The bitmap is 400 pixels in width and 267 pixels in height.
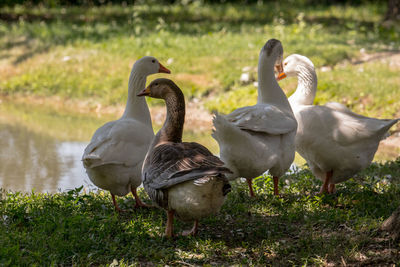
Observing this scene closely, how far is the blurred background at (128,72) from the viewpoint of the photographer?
29.0ft

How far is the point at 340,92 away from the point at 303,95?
13.8ft

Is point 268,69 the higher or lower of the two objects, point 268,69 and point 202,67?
the higher

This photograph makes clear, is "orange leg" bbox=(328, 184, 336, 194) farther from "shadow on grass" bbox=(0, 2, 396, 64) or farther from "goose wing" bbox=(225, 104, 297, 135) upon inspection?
"shadow on grass" bbox=(0, 2, 396, 64)

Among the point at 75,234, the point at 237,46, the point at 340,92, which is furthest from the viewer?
the point at 237,46

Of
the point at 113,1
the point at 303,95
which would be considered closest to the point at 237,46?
the point at 303,95

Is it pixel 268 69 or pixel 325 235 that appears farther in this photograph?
pixel 268 69

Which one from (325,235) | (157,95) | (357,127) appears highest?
(157,95)

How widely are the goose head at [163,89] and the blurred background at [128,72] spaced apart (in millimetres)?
2666

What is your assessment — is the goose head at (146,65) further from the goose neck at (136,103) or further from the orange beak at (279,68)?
the orange beak at (279,68)

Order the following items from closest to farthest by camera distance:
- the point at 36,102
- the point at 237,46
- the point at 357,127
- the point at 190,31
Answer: the point at 357,127 → the point at 36,102 → the point at 237,46 → the point at 190,31

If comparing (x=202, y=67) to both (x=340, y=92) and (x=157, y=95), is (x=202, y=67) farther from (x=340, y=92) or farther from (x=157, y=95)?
(x=157, y=95)

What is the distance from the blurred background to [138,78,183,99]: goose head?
2666 millimetres

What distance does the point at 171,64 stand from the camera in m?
12.4

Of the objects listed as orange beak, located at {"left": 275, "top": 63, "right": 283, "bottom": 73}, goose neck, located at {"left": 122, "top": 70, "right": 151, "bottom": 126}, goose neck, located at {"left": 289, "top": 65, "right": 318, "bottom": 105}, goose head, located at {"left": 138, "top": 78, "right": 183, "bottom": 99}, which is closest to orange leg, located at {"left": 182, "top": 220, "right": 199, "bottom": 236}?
goose head, located at {"left": 138, "top": 78, "right": 183, "bottom": 99}
